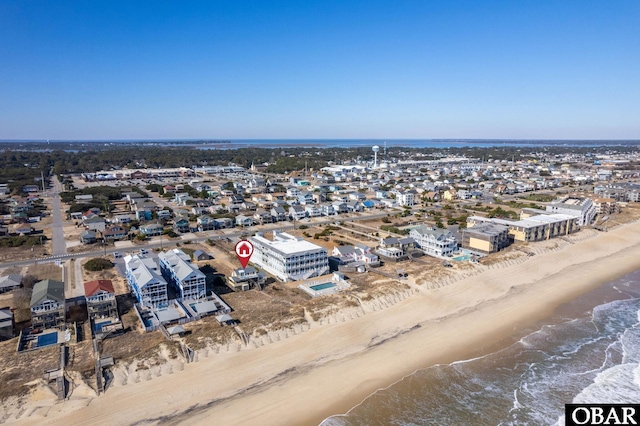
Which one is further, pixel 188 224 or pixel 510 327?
pixel 188 224

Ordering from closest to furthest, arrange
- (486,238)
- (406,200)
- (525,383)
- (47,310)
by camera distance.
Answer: (525,383) → (47,310) → (486,238) → (406,200)

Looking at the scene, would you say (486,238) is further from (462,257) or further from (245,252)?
A: (245,252)

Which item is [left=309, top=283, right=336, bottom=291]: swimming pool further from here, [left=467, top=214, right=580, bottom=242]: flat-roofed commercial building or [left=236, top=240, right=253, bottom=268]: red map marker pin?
[left=467, top=214, right=580, bottom=242]: flat-roofed commercial building

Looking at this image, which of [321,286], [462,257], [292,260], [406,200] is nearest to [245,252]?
[292,260]

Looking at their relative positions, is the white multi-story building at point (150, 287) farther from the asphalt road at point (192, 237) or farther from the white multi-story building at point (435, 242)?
the white multi-story building at point (435, 242)

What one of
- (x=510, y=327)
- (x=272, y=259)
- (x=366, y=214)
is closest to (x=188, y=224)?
(x=272, y=259)

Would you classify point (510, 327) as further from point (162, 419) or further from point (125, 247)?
point (125, 247)
